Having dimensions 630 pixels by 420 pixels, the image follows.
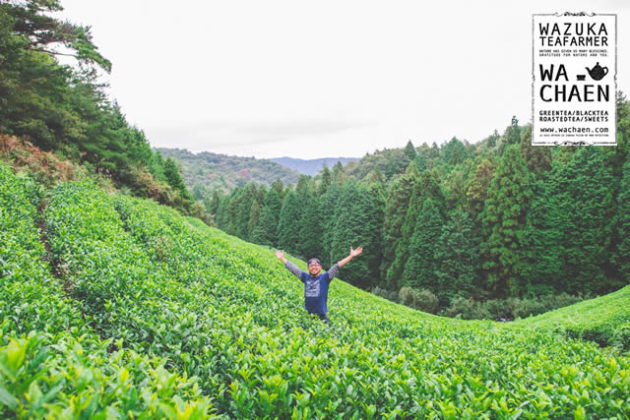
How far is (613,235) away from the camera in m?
24.9

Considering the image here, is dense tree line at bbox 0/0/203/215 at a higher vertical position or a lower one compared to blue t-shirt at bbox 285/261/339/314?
higher

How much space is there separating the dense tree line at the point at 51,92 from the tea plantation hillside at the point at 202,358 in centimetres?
859

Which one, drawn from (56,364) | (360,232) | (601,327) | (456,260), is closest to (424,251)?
(456,260)

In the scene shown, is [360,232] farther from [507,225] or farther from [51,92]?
[51,92]

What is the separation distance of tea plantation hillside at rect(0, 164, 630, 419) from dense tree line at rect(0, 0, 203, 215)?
28.2ft

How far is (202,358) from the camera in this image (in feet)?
12.5

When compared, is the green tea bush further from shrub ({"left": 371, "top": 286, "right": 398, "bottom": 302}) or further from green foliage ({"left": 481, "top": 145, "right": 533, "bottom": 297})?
green foliage ({"left": 481, "top": 145, "right": 533, "bottom": 297})

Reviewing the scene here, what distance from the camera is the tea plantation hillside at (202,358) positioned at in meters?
2.07

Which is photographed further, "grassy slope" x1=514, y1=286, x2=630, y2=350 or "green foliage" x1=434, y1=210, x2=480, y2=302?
"green foliage" x1=434, y1=210, x2=480, y2=302

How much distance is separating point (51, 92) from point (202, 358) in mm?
18057

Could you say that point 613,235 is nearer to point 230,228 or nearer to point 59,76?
point 59,76

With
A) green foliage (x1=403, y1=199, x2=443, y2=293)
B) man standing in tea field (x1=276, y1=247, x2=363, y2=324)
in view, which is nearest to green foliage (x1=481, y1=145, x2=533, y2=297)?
green foliage (x1=403, y1=199, x2=443, y2=293)

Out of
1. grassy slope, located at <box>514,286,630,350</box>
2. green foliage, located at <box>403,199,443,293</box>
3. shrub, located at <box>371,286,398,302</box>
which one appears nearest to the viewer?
grassy slope, located at <box>514,286,630,350</box>

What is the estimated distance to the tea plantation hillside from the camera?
81.6 inches
